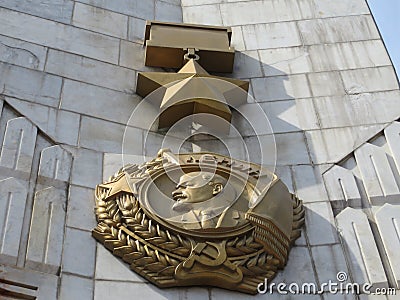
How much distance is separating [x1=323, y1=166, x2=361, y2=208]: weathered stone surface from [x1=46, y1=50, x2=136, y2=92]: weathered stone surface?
7.28 ft

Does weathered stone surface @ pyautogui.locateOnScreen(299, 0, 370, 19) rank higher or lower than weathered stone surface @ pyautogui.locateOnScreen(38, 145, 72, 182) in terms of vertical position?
higher

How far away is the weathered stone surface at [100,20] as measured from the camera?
7902 millimetres

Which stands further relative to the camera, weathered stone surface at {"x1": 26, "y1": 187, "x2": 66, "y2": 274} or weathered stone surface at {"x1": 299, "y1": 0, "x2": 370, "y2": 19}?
weathered stone surface at {"x1": 299, "y1": 0, "x2": 370, "y2": 19}

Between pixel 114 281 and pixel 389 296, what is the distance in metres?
2.14

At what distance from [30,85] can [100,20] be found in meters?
1.60

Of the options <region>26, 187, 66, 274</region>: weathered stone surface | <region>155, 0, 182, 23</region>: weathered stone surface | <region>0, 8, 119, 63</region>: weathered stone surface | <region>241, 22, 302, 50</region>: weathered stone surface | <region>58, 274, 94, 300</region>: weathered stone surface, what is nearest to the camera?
<region>58, 274, 94, 300</region>: weathered stone surface

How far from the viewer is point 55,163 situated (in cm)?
613

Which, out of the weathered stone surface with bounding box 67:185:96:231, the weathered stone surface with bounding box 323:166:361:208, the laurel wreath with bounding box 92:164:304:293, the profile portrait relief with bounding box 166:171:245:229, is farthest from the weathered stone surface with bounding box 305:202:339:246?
the weathered stone surface with bounding box 67:185:96:231

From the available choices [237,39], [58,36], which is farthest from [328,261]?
[58,36]

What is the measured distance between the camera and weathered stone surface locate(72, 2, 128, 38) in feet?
25.9

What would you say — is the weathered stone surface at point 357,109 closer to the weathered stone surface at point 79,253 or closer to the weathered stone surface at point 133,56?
the weathered stone surface at point 133,56

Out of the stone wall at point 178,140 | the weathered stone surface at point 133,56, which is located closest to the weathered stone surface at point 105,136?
the stone wall at point 178,140

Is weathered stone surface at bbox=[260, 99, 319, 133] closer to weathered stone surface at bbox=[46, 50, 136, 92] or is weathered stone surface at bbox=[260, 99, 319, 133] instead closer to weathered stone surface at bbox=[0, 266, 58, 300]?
weathered stone surface at bbox=[46, 50, 136, 92]

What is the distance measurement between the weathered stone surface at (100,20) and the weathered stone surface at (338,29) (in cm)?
207
